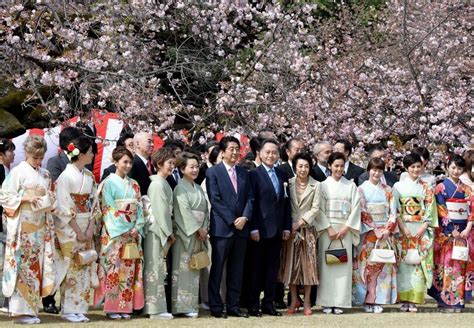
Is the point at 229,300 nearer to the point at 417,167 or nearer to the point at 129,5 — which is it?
the point at 417,167

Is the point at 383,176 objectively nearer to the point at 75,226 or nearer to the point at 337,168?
the point at 337,168

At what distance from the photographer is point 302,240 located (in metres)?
9.09

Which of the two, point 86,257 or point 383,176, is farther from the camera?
point 383,176

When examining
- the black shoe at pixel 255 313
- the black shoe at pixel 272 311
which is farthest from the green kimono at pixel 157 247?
the black shoe at pixel 272 311

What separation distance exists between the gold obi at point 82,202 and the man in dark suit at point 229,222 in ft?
4.12

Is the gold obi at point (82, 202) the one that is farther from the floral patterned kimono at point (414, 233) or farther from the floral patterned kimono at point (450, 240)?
the floral patterned kimono at point (450, 240)

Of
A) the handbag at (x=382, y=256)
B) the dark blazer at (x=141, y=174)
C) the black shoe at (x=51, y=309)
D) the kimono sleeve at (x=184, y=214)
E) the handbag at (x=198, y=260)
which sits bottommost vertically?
the black shoe at (x=51, y=309)

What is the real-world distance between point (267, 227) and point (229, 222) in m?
0.42

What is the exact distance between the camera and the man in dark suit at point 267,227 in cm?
886

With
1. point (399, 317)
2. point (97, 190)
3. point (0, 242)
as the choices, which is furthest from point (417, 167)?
point (0, 242)

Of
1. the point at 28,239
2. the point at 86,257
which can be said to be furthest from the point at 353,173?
the point at 28,239

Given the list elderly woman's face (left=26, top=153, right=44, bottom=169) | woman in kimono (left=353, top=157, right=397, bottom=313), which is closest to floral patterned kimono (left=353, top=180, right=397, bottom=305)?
woman in kimono (left=353, top=157, right=397, bottom=313)

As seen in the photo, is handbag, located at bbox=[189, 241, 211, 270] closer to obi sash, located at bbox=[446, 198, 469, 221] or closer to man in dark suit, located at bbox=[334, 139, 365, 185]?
man in dark suit, located at bbox=[334, 139, 365, 185]

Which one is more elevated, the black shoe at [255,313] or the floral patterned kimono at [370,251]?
the floral patterned kimono at [370,251]
